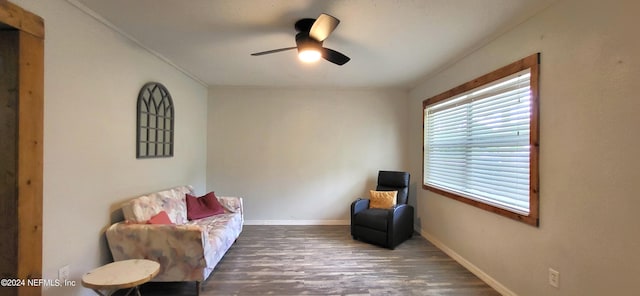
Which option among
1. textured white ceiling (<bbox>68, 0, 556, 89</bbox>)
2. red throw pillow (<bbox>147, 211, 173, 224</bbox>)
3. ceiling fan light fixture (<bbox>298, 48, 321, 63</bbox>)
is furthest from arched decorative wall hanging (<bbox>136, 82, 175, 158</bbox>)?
ceiling fan light fixture (<bbox>298, 48, 321, 63</bbox>)

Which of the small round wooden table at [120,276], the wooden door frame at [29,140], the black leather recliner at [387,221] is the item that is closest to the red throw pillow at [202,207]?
the small round wooden table at [120,276]

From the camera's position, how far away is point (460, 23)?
2.31m

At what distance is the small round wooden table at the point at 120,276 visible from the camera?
5.78ft

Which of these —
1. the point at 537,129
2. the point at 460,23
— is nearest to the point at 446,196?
the point at 537,129

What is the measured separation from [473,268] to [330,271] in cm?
154

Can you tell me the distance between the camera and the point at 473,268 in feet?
9.36

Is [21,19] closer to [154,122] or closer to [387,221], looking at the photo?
[154,122]

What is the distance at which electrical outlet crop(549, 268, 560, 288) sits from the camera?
6.35 ft

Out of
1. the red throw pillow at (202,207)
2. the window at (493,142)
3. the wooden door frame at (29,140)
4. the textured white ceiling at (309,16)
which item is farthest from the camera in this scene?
the red throw pillow at (202,207)

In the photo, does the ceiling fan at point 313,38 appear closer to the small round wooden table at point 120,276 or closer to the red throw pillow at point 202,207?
the small round wooden table at point 120,276

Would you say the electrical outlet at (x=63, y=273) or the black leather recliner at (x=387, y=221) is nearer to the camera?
the electrical outlet at (x=63, y=273)

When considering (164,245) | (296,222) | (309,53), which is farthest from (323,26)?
(296,222)

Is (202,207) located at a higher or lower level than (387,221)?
higher

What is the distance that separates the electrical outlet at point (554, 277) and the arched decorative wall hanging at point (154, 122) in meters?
3.83
